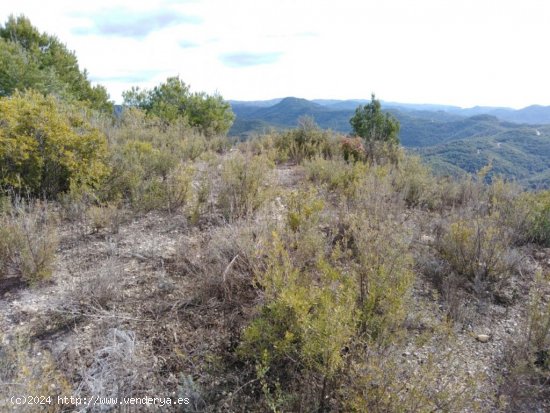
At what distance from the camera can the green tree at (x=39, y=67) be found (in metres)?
13.1

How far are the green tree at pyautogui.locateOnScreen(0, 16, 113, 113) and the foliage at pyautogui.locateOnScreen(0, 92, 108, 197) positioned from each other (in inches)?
324

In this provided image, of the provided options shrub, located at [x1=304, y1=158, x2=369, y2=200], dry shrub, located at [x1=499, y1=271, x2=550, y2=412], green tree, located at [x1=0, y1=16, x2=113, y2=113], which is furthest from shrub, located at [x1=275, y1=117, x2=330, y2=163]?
green tree, located at [x1=0, y1=16, x2=113, y2=113]

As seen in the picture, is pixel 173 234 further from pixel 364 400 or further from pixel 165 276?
pixel 364 400

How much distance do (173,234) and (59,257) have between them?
1.10 metres

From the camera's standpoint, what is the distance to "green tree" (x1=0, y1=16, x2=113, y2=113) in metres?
13.1

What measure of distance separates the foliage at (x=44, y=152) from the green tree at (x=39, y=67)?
8224 millimetres

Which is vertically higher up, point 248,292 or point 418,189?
point 418,189

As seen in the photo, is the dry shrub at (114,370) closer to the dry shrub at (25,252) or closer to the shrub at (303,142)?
the dry shrub at (25,252)

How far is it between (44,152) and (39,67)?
51.0 feet

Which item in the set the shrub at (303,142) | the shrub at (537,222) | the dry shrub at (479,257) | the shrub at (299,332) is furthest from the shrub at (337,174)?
the shrub at (299,332)

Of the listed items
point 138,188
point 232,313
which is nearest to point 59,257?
point 138,188

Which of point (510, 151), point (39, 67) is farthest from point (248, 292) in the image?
point (510, 151)

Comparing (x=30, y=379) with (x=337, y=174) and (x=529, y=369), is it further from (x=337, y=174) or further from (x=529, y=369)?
(x=337, y=174)

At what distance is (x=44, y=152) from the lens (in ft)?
14.4
